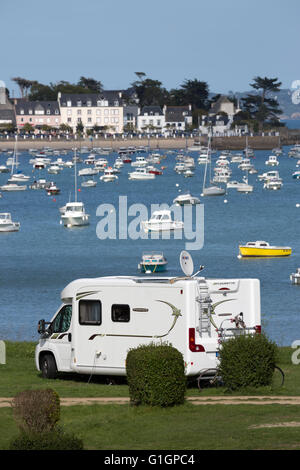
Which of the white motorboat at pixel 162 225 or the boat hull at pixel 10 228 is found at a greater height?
the white motorboat at pixel 162 225

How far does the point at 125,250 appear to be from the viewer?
7950 cm

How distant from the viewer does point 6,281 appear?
63.3 metres

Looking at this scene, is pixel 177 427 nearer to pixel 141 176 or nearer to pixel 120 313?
pixel 120 313

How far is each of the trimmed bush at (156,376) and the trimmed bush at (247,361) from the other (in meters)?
1.34

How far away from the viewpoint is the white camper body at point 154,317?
1888cm

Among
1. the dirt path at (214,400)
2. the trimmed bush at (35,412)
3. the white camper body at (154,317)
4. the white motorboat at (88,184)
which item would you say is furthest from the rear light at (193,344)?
the white motorboat at (88,184)

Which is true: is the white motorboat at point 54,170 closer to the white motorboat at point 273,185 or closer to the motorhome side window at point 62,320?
the white motorboat at point 273,185

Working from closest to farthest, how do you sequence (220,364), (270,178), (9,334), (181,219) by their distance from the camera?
(220,364)
(9,334)
(181,219)
(270,178)

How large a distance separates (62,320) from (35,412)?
24.9 ft

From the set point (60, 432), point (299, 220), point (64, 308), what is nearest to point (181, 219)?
point (299, 220)

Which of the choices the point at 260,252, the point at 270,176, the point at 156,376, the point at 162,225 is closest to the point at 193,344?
the point at 156,376

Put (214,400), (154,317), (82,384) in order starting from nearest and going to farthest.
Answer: (214,400) → (154,317) → (82,384)
